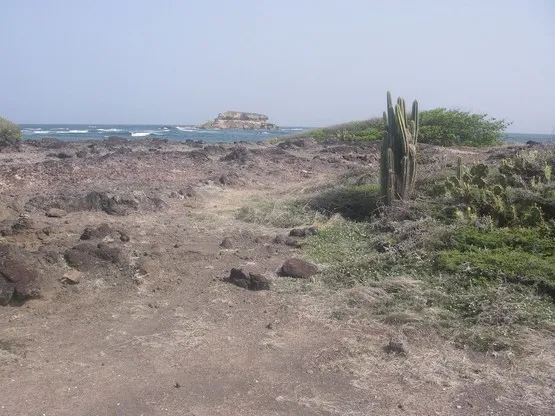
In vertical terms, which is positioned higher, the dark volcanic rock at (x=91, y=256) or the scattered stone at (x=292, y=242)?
the dark volcanic rock at (x=91, y=256)

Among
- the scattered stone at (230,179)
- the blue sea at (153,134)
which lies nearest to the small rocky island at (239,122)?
the blue sea at (153,134)

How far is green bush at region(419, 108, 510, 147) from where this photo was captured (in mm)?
24453

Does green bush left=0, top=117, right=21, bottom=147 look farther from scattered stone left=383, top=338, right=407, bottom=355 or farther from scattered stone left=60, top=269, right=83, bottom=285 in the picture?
scattered stone left=383, top=338, right=407, bottom=355

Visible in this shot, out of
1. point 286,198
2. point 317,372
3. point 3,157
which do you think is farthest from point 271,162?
point 317,372

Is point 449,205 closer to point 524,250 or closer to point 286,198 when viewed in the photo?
point 524,250

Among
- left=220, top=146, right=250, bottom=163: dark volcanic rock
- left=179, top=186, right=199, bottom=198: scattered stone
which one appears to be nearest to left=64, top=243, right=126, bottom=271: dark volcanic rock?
left=179, top=186, right=199, bottom=198: scattered stone

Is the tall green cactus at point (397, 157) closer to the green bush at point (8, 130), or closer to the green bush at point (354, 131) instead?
the green bush at point (354, 131)

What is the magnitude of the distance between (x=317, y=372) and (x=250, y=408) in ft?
2.46

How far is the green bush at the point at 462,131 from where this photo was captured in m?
24.5

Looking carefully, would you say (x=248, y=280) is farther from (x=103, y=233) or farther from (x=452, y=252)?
(x=103, y=233)

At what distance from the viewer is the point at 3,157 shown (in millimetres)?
17578

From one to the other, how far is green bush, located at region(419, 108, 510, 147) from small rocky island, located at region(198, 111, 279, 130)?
6663cm

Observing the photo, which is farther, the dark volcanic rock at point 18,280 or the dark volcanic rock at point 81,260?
the dark volcanic rock at point 81,260

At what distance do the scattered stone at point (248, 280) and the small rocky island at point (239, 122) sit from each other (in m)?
84.5
